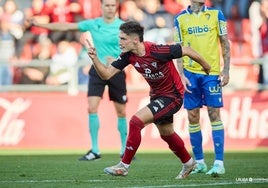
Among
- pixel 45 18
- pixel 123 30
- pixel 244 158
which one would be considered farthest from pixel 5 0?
pixel 123 30

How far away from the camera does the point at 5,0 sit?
73.6 ft

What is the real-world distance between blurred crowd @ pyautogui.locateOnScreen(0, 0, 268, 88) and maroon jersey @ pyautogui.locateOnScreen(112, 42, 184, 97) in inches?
405

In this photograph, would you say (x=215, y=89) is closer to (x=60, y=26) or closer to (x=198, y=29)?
(x=198, y=29)

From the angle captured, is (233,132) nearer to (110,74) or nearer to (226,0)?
(226,0)

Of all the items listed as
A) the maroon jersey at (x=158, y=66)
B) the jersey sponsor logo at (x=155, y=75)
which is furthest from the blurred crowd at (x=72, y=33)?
the jersey sponsor logo at (x=155, y=75)

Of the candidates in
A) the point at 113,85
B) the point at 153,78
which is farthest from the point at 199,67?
the point at 113,85

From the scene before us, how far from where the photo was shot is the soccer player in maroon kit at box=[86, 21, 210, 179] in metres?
10.9

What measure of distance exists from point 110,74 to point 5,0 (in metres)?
11.9

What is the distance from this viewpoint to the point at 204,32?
1262cm

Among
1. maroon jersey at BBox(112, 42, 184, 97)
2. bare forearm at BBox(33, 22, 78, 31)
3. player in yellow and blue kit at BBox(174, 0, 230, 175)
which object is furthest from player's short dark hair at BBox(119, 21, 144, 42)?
bare forearm at BBox(33, 22, 78, 31)

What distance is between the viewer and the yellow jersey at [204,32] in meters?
12.6

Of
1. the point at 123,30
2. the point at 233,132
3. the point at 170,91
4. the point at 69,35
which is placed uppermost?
the point at 123,30

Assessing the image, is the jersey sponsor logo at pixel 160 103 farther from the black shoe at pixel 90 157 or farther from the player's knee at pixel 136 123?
the black shoe at pixel 90 157

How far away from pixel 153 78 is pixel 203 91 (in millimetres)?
1698
